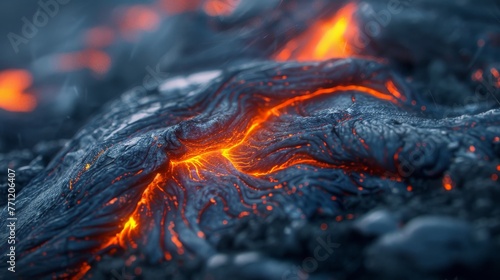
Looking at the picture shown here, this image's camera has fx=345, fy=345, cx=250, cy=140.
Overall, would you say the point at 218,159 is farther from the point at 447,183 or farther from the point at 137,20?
the point at 137,20


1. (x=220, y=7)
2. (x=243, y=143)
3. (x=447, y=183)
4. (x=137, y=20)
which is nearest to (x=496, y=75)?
(x=447, y=183)

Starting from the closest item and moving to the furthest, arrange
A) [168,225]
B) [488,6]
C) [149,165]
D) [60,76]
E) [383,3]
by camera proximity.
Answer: [168,225], [149,165], [488,6], [383,3], [60,76]

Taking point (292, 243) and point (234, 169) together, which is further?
point (234, 169)

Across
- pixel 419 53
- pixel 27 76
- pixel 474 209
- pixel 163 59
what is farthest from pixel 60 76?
pixel 474 209

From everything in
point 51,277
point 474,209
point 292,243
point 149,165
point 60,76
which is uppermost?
point 60,76

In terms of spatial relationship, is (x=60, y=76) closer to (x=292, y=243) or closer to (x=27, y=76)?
(x=27, y=76)

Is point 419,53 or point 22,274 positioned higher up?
point 22,274
